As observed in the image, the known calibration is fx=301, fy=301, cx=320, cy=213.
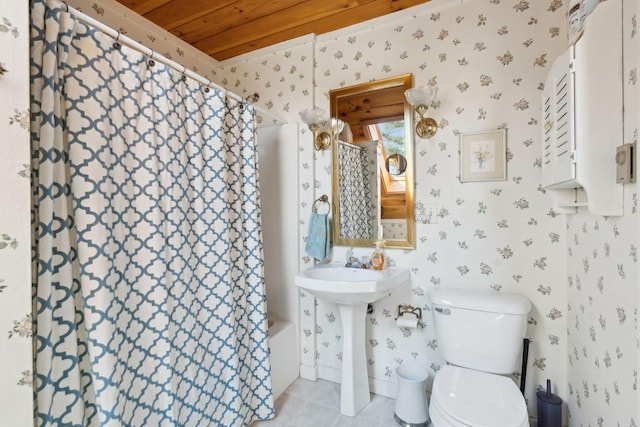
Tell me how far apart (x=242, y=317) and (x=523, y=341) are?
142 centimetres

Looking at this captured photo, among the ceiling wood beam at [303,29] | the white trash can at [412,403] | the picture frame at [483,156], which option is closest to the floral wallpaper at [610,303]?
the picture frame at [483,156]

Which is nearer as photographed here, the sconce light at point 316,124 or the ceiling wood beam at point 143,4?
the ceiling wood beam at point 143,4

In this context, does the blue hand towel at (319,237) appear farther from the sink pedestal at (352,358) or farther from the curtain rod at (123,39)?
the curtain rod at (123,39)

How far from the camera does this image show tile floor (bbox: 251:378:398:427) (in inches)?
66.7

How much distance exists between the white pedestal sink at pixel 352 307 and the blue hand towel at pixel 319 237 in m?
0.12

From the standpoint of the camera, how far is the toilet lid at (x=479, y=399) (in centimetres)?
110

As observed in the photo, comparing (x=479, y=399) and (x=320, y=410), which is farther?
(x=320, y=410)

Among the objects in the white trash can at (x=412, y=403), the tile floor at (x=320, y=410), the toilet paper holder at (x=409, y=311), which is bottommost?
the tile floor at (x=320, y=410)

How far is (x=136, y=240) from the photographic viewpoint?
3.72 ft

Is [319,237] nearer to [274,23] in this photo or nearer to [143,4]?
[274,23]

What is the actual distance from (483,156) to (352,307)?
43.9 inches

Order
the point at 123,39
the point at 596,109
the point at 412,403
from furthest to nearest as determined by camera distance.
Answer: the point at 412,403 → the point at 123,39 → the point at 596,109

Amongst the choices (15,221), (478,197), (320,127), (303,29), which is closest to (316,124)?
(320,127)

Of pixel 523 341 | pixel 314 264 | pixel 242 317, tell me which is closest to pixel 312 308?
pixel 314 264
